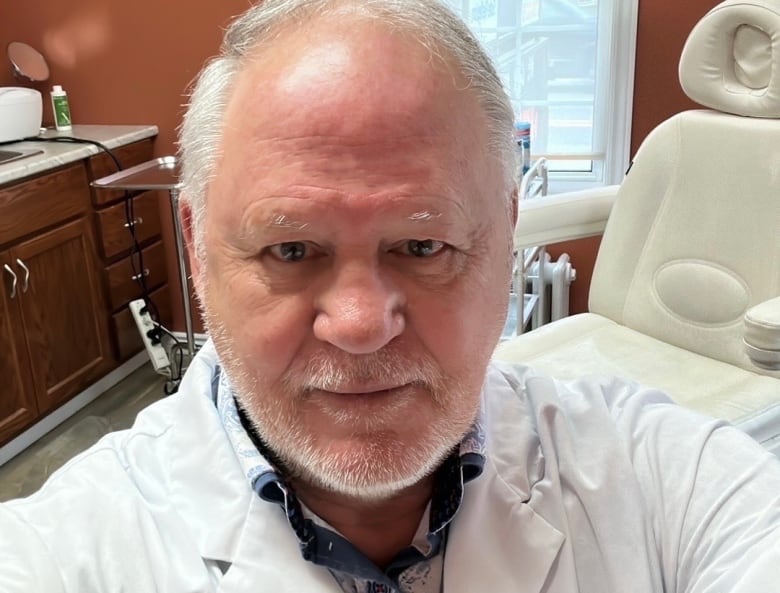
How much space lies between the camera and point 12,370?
263cm

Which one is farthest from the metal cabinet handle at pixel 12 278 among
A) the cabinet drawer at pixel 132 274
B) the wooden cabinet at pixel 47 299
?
the cabinet drawer at pixel 132 274

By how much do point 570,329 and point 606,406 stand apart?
3.58 feet

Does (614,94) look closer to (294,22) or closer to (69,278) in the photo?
(69,278)

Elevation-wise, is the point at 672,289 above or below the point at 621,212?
below

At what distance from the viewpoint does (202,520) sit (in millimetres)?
907

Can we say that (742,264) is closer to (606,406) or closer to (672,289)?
(672,289)

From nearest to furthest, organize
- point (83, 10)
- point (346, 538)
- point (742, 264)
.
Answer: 1. point (346, 538)
2. point (742, 264)
3. point (83, 10)

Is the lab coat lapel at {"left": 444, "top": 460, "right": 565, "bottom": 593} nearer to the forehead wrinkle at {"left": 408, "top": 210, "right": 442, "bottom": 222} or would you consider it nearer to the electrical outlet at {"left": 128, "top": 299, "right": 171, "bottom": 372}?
the forehead wrinkle at {"left": 408, "top": 210, "right": 442, "bottom": 222}

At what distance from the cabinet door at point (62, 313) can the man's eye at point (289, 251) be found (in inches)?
79.7

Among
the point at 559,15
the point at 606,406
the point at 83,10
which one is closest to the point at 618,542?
the point at 606,406

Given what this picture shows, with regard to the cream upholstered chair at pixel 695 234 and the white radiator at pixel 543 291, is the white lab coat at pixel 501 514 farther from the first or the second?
the white radiator at pixel 543 291

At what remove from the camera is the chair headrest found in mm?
1900

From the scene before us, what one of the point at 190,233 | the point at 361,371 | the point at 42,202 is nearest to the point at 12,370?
the point at 42,202

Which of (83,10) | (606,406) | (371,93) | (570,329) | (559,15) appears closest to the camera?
(371,93)
